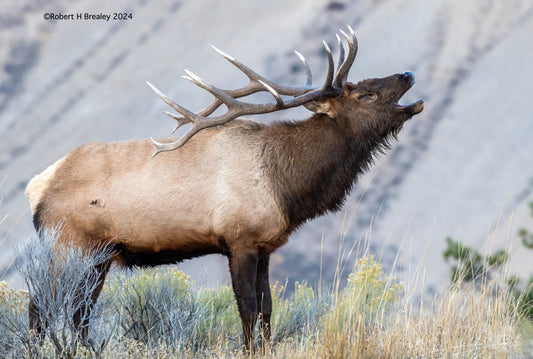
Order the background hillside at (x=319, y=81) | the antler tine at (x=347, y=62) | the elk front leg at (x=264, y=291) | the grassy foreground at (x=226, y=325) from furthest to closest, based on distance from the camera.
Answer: the background hillside at (x=319, y=81)
the antler tine at (x=347, y=62)
the elk front leg at (x=264, y=291)
the grassy foreground at (x=226, y=325)

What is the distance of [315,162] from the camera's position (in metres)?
6.07

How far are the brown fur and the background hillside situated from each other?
31.8 meters

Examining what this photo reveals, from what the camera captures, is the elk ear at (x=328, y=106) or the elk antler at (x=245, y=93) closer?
the elk antler at (x=245, y=93)

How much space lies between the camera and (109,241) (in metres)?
5.80

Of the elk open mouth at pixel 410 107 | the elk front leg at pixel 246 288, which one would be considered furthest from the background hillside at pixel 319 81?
the elk front leg at pixel 246 288

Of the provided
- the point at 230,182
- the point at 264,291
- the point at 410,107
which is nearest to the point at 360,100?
the point at 410,107

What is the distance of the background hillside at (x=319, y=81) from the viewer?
44562 mm

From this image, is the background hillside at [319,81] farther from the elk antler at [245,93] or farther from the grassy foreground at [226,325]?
the elk antler at [245,93]

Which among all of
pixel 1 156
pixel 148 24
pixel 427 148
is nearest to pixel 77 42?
pixel 148 24

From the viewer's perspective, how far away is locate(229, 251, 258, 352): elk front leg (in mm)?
5652

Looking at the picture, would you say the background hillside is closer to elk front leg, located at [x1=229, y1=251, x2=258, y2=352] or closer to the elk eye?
the elk eye

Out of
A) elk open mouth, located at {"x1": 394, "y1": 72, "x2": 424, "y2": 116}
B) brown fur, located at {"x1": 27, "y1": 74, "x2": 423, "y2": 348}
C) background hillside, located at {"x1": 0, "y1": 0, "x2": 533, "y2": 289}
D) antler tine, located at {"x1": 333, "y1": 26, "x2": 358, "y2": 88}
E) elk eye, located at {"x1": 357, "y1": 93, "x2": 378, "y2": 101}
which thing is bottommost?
brown fur, located at {"x1": 27, "y1": 74, "x2": 423, "y2": 348}

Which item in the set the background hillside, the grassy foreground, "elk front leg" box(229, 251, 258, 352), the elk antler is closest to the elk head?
the elk antler

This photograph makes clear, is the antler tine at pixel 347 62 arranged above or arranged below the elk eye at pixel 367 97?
above
